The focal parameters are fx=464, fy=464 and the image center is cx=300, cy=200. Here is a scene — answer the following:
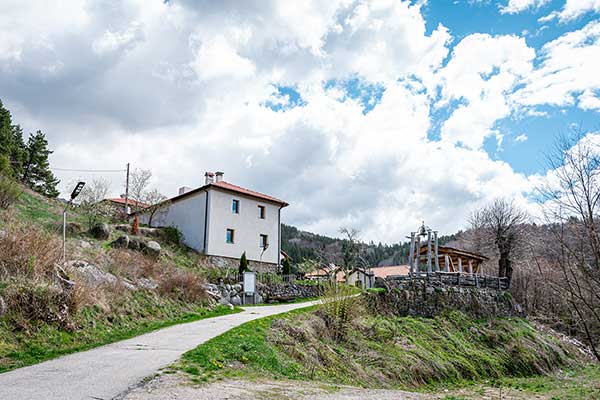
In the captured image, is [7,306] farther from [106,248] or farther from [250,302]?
[250,302]

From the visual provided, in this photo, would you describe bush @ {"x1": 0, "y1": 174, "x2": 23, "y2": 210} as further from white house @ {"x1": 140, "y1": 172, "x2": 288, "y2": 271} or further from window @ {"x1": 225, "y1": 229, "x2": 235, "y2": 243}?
window @ {"x1": 225, "y1": 229, "x2": 235, "y2": 243}

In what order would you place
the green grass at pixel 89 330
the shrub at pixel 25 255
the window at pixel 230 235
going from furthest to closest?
1. the window at pixel 230 235
2. the shrub at pixel 25 255
3. the green grass at pixel 89 330

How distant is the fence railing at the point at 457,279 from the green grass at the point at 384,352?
8.44ft

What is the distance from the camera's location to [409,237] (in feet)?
90.5

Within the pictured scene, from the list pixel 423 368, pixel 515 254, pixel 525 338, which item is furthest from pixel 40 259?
pixel 515 254

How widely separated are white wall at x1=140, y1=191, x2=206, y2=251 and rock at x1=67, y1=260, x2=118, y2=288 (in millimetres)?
15805

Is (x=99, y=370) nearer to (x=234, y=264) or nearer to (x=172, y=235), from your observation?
(x=172, y=235)

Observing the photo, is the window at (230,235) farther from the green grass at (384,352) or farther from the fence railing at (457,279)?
the green grass at (384,352)

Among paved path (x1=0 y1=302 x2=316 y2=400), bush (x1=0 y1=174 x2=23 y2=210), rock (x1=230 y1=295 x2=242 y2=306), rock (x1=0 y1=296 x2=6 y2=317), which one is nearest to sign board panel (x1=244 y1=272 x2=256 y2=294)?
rock (x1=230 y1=295 x2=242 y2=306)

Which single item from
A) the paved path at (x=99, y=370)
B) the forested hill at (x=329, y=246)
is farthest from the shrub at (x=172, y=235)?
the forested hill at (x=329, y=246)

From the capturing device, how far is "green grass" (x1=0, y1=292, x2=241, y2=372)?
9.65 metres

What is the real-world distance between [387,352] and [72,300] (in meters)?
9.98

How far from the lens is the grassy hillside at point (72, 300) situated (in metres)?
10.5

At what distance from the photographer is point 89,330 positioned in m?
11.9
